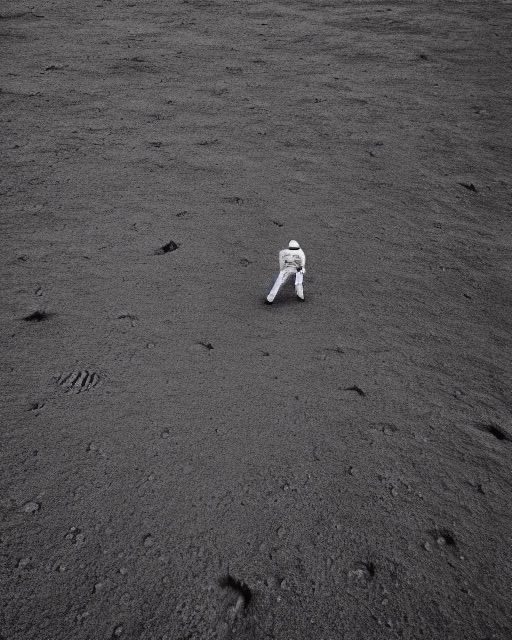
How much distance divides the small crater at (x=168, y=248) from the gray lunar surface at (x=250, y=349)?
0.02m

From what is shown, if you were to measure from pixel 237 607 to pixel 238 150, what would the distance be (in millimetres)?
5889

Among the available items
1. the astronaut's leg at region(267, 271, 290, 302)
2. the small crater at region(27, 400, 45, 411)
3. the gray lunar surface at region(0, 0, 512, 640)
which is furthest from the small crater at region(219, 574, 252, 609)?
the astronaut's leg at region(267, 271, 290, 302)

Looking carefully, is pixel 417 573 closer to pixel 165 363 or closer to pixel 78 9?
pixel 165 363

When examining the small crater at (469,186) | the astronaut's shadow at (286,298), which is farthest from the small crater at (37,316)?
the small crater at (469,186)

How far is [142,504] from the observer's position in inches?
113

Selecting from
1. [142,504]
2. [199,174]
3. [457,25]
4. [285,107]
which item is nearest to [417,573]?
[142,504]

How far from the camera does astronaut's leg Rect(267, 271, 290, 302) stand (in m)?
4.20

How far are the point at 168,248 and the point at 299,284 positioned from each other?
165 centimetres

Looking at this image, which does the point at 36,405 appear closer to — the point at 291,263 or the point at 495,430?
the point at 291,263

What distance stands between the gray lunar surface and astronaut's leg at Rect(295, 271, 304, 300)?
0.63ft

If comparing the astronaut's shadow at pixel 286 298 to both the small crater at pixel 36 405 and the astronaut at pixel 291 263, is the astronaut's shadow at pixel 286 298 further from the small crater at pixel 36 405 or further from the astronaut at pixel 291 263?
the small crater at pixel 36 405

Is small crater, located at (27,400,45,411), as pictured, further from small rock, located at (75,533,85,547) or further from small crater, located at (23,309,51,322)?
small rock, located at (75,533,85,547)

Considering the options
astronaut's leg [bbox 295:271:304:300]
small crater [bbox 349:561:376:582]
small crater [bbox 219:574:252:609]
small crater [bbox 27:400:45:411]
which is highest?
astronaut's leg [bbox 295:271:304:300]

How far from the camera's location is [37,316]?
162 inches
